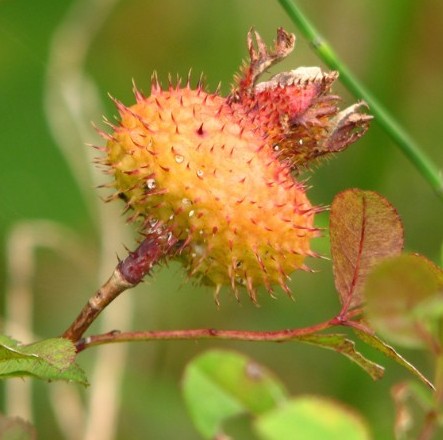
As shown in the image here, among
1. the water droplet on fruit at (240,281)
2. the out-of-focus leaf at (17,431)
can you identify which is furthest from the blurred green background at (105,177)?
the out-of-focus leaf at (17,431)

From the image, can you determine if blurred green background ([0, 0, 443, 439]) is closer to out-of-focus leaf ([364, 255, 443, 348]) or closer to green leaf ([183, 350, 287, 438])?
green leaf ([183, 350, 287, 438])

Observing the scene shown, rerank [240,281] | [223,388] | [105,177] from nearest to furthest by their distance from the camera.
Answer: [223,388]
[240,281]
[105,177]

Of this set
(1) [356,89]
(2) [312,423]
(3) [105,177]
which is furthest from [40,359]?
(3) [105,177]

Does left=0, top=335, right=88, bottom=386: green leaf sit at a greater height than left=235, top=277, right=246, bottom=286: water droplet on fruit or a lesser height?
greater

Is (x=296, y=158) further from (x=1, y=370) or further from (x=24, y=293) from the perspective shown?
(x=24, y=293)

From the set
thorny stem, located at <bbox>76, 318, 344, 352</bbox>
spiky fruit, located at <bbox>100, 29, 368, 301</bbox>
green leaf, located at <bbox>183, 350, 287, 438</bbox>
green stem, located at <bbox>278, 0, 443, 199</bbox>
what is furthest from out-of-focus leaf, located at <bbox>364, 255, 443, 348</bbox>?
green stem, located at <bbox>278, 0, 443, 199</bbox>

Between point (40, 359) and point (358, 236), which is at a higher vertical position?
point (40, 359)

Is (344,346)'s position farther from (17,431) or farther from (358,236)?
(17,431)

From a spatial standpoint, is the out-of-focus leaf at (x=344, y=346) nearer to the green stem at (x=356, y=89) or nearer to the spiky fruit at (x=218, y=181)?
the spiky fruit at (x=218, y=181)
